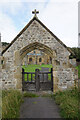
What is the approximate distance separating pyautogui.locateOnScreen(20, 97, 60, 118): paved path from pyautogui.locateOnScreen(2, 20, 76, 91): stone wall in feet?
4.09

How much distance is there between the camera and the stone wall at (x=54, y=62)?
17.8 ft

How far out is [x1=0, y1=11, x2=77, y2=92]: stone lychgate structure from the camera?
5410 millimetres

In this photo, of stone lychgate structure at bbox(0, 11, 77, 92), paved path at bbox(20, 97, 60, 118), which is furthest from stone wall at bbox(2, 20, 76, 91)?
paved path at bbox(20, 97, 60, 118)

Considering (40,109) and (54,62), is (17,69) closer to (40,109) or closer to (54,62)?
(54,62)

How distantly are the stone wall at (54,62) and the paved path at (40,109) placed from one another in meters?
1.25

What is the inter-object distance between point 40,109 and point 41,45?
3.30m

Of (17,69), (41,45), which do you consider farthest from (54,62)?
(17,69)

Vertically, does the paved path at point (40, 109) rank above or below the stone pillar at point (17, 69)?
below

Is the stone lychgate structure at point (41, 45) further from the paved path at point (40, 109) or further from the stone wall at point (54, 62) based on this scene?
the paved path at point (40, 109)

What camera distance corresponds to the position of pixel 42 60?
39.9 meters

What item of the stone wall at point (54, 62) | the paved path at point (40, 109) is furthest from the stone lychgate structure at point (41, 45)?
the paved path at point (40, 109)

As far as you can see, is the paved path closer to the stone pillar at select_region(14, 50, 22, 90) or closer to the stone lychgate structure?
the stone lychgate structure

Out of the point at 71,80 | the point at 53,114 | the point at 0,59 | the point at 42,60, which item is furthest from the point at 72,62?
the point at 42,60

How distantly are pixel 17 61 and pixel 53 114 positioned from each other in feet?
10.8
